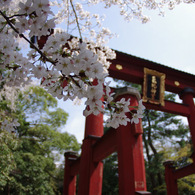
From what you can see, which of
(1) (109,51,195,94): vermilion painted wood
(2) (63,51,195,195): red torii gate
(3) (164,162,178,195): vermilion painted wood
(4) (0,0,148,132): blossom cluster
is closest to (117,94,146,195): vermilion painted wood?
(2) (63,51,195,195): red torii gate

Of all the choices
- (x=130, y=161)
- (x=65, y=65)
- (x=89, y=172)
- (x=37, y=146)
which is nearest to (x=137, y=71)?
(x=89, y=172)

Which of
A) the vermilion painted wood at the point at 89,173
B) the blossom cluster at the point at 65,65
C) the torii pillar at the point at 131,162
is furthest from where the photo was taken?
the vermilion painted wood at the point at 89,173

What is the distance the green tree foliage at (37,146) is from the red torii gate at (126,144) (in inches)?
149

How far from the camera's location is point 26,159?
401 inches

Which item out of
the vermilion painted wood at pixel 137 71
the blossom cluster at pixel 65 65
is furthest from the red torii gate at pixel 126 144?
the blossom cluster at pixel 65 65

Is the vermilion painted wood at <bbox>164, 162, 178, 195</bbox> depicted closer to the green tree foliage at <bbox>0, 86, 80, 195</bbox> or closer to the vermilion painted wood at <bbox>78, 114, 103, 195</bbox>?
the vermilion painted wood at <bbox>78, 114, 103, 195</bbox>

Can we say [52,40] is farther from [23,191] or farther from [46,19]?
[23,191]

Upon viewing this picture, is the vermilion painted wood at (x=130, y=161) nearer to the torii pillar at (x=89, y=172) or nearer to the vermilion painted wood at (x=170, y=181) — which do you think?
the torii pillar at (x=89, y=172)

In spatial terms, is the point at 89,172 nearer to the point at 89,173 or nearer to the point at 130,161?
the point at 89,173

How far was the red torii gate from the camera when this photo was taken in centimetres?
321

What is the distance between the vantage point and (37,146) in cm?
1179

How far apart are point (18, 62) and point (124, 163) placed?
8.19ft

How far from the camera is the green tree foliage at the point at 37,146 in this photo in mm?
9594

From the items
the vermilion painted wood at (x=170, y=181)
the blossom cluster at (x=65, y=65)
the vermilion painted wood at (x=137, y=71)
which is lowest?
the vermilion painted wood at (x=170, y=181)
